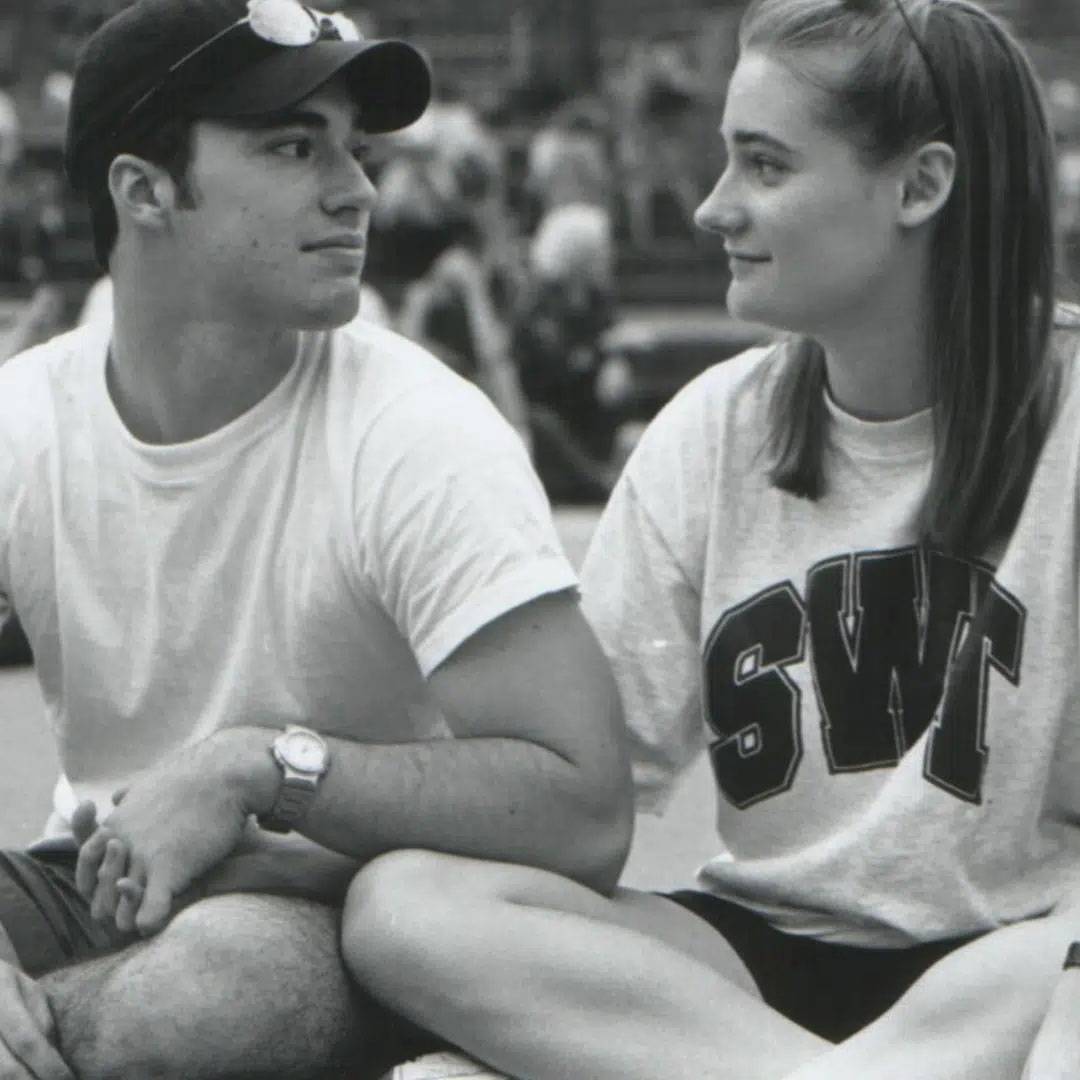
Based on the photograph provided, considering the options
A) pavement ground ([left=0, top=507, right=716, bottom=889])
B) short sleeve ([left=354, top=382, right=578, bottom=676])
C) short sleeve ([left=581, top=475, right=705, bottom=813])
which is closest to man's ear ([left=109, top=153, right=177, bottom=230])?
short sleeve ([left=354, top=382, right=578, bottom=676])

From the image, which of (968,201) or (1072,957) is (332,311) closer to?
(968,201)

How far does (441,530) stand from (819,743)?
544mm

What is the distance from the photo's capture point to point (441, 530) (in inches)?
121

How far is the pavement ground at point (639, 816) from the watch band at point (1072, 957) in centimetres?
225

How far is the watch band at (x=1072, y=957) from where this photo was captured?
2.74m

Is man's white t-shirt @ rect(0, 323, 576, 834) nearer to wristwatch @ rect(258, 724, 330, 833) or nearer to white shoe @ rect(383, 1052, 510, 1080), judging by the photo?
wristwatch @ rect(258, 724, 330, 833)

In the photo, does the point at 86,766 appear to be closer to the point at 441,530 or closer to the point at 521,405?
the point at 441,530

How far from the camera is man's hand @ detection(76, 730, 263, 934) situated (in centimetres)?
293

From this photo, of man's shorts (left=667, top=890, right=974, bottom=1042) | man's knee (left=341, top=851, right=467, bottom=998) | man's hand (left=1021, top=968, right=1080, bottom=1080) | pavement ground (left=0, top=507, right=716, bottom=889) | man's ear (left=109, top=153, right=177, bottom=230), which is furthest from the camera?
pavement ground (left=0, top=507, right=716, bottom=889)

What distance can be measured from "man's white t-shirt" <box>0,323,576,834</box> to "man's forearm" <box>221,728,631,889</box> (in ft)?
0.43

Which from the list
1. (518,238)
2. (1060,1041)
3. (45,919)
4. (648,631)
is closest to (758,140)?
(648,631)

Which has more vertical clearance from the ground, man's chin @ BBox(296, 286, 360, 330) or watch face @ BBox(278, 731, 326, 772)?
man's chin @ BBox(296, 286, 360, 330)

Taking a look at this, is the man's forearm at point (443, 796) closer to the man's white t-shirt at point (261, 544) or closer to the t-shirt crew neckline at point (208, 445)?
the man's white t-shirt at point (261, 544)

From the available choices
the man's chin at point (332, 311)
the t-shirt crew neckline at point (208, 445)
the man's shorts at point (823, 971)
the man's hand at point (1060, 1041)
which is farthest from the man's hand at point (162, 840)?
the man's hand at point (1060, 1041)
